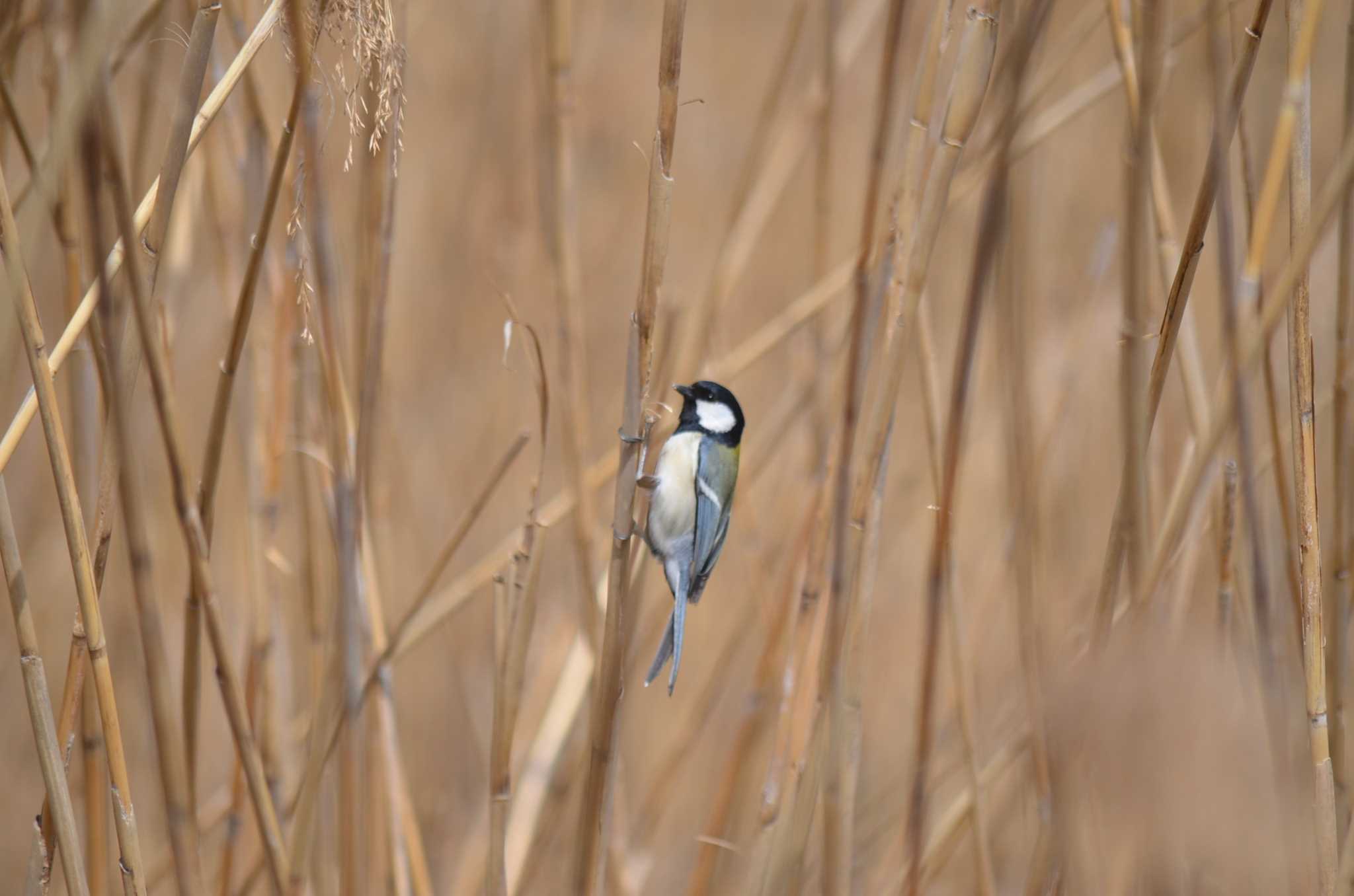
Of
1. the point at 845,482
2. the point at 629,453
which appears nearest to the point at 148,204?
the point at 629,453

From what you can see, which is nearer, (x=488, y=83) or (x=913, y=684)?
(x=488, y=83)

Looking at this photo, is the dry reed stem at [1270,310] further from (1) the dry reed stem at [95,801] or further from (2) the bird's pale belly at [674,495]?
(1) the dry reed stem at [95,801]

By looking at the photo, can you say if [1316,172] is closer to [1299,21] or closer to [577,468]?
[1299,21]

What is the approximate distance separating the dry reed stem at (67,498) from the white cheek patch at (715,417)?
2.57 ft

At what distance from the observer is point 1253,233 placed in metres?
0.67

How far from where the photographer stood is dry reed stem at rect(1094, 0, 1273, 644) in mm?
575

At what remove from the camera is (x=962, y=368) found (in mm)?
579

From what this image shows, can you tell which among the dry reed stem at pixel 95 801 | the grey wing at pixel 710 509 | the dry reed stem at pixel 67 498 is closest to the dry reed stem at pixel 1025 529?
the grey wing at pixel 710 509

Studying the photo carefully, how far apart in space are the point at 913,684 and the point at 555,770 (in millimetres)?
1264

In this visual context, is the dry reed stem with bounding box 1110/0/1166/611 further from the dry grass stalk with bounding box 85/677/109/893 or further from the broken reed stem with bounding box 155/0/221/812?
the dry grass stalk with bounding box 85/677/109/893

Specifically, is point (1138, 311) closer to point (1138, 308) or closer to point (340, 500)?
point (1138, 308)

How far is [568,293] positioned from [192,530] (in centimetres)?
45

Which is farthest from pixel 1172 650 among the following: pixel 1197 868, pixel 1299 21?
pixel 1299 21

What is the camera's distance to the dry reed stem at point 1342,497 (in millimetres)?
743
